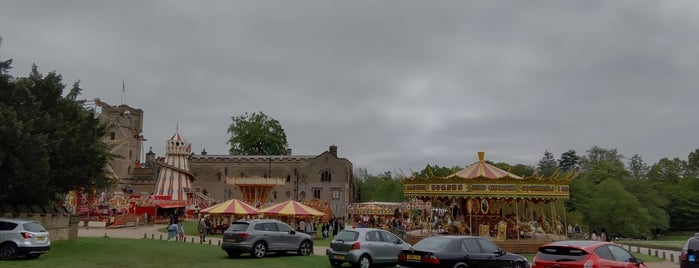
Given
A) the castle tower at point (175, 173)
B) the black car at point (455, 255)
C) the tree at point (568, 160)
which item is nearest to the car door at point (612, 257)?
the black car at point (455, 255)

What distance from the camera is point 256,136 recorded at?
80.1 metres

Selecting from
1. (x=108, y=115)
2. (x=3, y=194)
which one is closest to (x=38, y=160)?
(x=3, y=194)

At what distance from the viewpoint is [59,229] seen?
25.4 metres

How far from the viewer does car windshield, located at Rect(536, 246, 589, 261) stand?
471 inches

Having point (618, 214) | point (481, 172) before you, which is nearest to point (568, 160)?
point (618, 214)

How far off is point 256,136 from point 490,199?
5553 centimetres

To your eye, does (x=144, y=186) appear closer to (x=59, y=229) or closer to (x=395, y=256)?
(x=59, y=229)

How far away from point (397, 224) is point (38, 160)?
25968mm

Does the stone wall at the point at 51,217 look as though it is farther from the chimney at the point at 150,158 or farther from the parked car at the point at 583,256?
the chimney at the point at 150,158

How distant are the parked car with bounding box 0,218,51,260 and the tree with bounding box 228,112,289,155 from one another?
6231 centimetres

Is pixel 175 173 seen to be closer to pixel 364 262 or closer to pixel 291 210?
pixel 291 210

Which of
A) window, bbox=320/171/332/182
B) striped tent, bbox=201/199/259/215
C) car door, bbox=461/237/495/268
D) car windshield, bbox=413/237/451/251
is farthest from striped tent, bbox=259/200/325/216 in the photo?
window, bbox=320/171/332/182

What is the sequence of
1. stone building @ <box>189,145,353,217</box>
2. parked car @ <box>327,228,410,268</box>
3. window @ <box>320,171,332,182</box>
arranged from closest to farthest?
parked car @ <box>327,228,410,268</box> → stone building @ <box>189,145,353,217</box> → window @ <box>320,171,332,182</box>

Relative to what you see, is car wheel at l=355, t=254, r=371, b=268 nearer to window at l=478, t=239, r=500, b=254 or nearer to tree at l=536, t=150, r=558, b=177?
window at l=478, t=239, r=500, b=254
